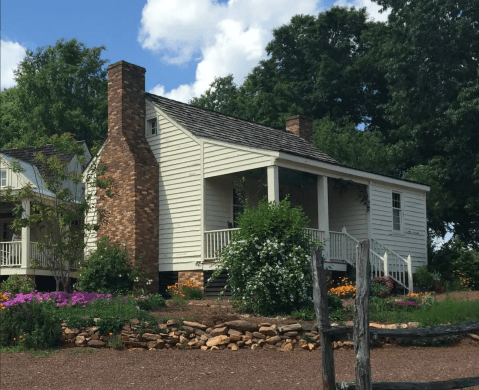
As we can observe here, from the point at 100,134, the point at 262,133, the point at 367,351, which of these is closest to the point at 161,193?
the point at 262,133

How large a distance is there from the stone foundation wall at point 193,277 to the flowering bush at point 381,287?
5.00 metres

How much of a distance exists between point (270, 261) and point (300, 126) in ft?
44.6

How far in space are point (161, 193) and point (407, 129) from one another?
15.3 m

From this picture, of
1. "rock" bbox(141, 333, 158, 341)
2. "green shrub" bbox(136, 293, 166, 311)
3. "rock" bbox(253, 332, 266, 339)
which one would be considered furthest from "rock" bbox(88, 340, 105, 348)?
"rock" bbox(253, 332, 266, 339)

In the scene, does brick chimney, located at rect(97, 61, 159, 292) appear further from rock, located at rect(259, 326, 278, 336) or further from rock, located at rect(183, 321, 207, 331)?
rock, located at rect(259, 326, 278, 336)

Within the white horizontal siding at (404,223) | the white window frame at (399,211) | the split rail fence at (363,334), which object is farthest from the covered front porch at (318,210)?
the split rail fence at (363,334)

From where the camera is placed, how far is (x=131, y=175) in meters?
20.6

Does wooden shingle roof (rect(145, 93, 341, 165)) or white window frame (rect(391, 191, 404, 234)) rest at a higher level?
wooden shingle roof (rect(145, 93, 341, 165))

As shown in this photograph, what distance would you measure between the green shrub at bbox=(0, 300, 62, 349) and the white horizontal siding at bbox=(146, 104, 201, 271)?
7.23m

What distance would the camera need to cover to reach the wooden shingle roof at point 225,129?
21031 mm

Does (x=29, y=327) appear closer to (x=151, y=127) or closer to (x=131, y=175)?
(x=131, y=175)

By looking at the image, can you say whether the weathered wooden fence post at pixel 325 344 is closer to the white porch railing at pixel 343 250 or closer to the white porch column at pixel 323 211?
the white porch railing at pixel 343 250

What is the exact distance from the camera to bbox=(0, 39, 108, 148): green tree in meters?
39.8

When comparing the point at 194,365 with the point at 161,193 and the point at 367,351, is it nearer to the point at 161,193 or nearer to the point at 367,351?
the point at 367,351
